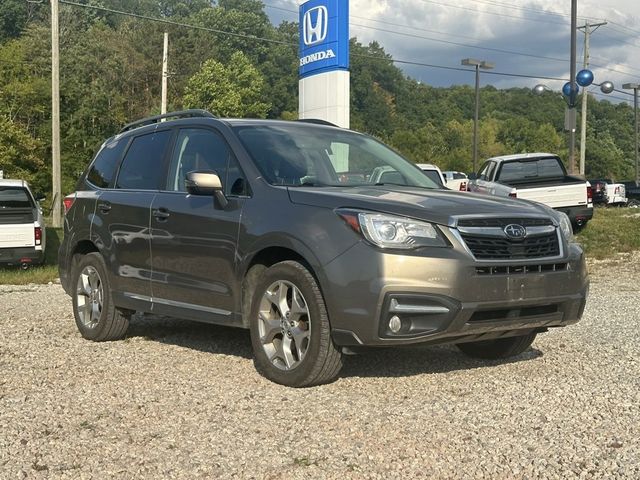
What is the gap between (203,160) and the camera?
6191mm

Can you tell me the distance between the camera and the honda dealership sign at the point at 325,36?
16094mm

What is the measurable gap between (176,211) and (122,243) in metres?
0.89

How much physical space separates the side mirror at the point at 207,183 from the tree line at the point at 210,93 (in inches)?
994

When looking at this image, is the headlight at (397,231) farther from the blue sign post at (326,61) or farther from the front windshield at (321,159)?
the blue sign post at (326,61)

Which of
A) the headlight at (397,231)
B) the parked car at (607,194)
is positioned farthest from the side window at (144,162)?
the parked car at (607,194)

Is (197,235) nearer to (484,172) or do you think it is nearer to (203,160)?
(203,160)

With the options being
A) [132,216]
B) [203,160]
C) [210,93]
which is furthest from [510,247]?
[210,93]

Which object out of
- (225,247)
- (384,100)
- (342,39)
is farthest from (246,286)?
(384,100)

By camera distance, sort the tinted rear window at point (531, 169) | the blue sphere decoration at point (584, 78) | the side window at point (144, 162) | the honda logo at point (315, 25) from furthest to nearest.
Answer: the blue sphere decoration at point (584, 78)
the tinted rear window at point (531, 169)
the honda logo at point (315, 25)
the side window at point (144, 162)

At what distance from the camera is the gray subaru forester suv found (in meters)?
4.78

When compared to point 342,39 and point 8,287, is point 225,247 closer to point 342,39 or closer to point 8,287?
point 8,287

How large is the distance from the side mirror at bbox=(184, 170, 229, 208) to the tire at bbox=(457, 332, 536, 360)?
7.36 ft

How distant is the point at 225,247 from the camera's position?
5.61m

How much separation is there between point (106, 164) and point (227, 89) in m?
65.9
